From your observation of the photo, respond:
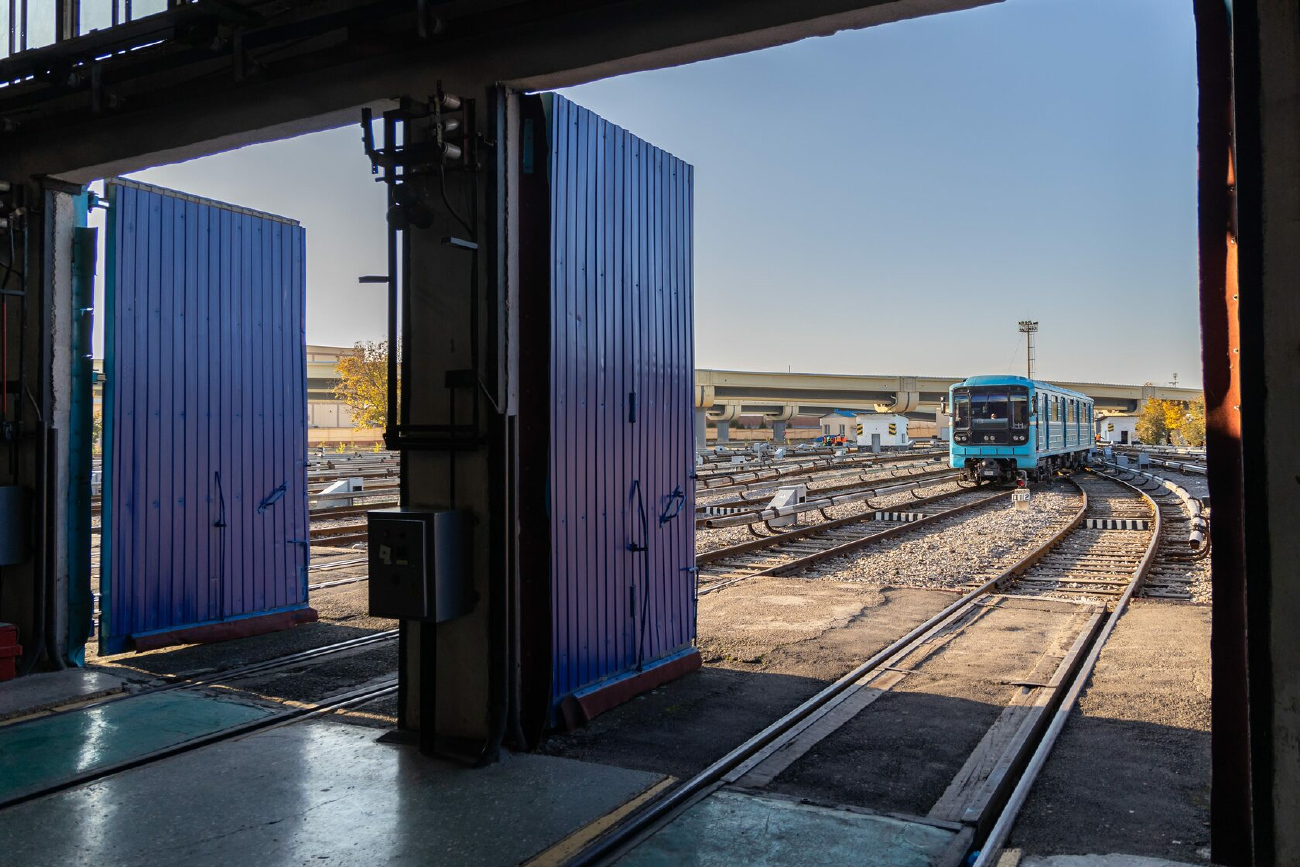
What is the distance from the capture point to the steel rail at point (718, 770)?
158 inches

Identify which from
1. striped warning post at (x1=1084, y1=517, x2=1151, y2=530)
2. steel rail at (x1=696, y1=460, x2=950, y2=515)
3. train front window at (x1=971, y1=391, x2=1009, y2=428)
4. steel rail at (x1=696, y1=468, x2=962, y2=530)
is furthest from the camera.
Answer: train front window at (x1=971, y1=391, x2=1009, y2=428)

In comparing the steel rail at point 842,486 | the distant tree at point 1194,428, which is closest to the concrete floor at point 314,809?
the steel rail at point 842,486

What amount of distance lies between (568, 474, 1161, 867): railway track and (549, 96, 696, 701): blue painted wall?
1.31 m

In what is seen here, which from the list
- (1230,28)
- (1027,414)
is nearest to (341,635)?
(1230,28)

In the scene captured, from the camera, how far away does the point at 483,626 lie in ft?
17.7

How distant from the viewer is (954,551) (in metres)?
14.4

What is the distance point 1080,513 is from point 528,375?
17.2 meters

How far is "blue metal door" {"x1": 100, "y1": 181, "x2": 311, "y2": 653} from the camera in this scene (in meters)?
7.64

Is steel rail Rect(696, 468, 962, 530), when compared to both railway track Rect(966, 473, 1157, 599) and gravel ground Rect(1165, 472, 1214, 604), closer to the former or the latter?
railway track Rect(966, 473, 1157, 599)

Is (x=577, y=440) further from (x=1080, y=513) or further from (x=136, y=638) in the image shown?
(x=1080, y=513)

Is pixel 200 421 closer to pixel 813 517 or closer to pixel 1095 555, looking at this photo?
pixel 1095 555

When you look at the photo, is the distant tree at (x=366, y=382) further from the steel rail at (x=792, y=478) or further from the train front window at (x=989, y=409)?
the train front window at (x=989, y=409)

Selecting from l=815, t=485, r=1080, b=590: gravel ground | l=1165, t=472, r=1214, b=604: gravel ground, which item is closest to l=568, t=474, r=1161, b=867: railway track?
l=1165, t=472, r=1214, b=604: gravel ground

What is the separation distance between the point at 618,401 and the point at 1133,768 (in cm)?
385
